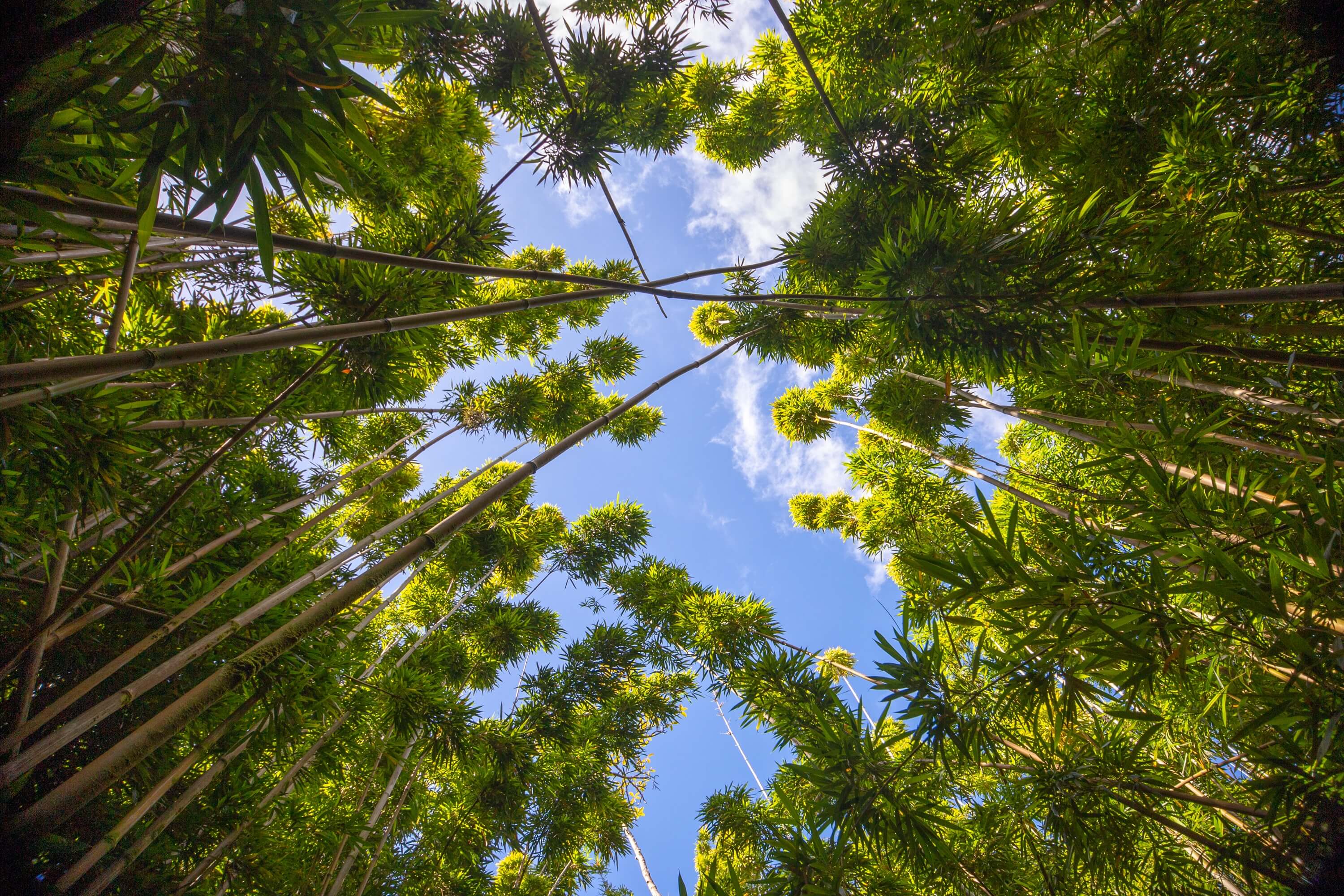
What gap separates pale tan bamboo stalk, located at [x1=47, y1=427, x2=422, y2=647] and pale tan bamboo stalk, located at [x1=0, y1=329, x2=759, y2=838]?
71cm

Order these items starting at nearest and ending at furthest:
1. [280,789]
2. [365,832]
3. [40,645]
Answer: [40,645] < [280,789] < [365,832]

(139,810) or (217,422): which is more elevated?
(217,422)

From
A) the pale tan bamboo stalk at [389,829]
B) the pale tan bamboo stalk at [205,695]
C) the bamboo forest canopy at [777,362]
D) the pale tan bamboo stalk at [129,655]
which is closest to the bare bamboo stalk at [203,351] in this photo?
the bamboo forest canopy at [777,362]

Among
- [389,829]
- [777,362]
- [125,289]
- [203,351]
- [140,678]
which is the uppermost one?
[777,362]

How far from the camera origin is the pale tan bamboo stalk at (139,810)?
34.8 inches

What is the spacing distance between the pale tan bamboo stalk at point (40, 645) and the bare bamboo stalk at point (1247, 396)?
2.38 m

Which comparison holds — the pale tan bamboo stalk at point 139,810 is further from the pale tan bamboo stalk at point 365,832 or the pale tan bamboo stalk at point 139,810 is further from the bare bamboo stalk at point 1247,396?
the bare bamboo stalk at point 1247,396

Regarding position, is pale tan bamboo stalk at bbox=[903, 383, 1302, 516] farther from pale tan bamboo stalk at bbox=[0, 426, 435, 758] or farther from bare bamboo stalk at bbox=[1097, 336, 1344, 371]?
pale tan bamboo stalk at bbox=[0, 426, 435, 758]

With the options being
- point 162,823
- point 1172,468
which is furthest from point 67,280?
point 1172,468

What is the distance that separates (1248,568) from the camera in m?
0.90

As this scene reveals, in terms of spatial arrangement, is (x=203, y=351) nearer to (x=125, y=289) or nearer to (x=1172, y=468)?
(x=125, y=289)

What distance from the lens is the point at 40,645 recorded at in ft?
3.03

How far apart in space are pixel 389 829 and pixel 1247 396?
11.8ft

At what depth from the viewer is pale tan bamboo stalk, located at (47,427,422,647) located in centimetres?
112
